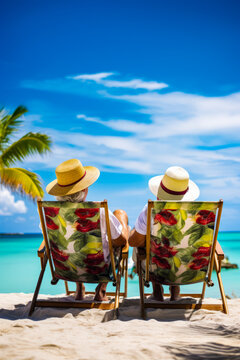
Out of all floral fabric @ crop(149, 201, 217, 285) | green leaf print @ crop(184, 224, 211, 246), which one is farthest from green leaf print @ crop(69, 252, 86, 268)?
green leaf print @ crop(184, 224, 211, 246)

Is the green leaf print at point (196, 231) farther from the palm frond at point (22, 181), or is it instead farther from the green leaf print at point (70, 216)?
the palm frond at point (22, 181)

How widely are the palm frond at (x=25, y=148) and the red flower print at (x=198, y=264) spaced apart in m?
10.6

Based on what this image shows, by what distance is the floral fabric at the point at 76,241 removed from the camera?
10.8 ft

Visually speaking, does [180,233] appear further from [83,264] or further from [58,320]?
[58,320]

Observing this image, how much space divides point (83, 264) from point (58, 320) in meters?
0.57

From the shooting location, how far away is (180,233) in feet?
10.9

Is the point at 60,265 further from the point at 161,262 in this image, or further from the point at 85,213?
the point at 161,262

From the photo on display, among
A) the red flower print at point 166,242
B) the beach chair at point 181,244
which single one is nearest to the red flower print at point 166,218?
the beach chair at point 181,244

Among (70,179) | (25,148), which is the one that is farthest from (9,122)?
(70,179)

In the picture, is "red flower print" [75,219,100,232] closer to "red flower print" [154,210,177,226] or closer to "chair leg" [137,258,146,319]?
"red flower print" [154,210,177,226]

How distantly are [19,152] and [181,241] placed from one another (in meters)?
10.9

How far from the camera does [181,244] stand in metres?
3.37

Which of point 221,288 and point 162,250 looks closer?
point 162,250

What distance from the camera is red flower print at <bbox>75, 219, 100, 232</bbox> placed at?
3.34 m
